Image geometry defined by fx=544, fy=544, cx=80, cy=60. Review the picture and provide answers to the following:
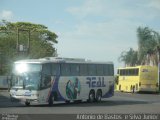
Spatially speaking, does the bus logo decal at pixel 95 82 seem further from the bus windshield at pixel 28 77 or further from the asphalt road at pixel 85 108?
the bus windshield at pixel 28 77

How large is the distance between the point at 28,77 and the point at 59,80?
227cm

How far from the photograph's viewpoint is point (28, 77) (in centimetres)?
3123

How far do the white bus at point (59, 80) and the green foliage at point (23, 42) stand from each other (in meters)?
30.9

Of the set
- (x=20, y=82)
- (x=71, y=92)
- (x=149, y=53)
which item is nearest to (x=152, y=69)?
(x=149, y=53)

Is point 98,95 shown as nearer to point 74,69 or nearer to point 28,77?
point 74,69

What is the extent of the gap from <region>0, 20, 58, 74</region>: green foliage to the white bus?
30.9m

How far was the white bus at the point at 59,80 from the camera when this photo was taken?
31094 millimetres

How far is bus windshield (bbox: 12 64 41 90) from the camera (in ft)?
102

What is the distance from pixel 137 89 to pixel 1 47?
27.7m

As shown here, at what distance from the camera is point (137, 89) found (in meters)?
56.9

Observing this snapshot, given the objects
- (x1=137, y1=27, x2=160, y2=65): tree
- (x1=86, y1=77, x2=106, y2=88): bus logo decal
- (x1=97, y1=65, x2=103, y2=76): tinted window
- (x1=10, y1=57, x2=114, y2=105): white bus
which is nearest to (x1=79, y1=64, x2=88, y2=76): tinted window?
(x1=10, y1=57, x2=114, y2=105): white bus

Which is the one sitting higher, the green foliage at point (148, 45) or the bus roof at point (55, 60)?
the green foliage at point (148, 45)

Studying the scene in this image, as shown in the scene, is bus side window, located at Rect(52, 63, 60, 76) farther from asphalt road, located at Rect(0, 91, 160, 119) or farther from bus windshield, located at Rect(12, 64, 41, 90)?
asphalt road, located at Rect(0, 91, 160, 119)

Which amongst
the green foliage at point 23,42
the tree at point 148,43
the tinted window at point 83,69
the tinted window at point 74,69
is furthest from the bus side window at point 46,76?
the tree at point 148,43
